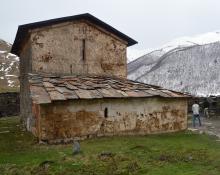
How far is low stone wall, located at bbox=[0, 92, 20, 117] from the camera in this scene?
32906mm

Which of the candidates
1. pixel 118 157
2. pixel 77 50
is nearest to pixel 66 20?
pixel 77 50

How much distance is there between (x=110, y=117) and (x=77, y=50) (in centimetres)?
448

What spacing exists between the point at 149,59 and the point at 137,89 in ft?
89.2

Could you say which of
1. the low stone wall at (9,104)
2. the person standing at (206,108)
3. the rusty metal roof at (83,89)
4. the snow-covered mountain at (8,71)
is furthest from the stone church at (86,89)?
the snow-covered mountain at (8,71)

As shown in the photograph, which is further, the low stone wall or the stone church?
the low stone wall

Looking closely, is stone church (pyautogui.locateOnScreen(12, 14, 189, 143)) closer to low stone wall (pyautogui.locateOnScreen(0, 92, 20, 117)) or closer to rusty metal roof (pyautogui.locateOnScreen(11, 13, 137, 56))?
rusty metal roof (pyautogui.locateOnScreen(11, 13, 137, 56))

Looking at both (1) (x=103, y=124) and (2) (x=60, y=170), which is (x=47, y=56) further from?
(2) (x=60, y=170)

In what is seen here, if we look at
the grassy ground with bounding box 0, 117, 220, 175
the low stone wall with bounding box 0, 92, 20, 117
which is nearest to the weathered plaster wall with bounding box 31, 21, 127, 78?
the grassy ground with bounding box 0, 117, 220, 175

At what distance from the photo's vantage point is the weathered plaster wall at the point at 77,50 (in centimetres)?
1808

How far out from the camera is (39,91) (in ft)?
47.5

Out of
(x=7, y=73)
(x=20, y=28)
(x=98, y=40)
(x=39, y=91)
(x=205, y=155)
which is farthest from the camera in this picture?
(x=7, y=73)

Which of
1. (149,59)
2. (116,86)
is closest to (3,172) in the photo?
(116,86)

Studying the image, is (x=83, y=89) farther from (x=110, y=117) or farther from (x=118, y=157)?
(x=118, y=157)

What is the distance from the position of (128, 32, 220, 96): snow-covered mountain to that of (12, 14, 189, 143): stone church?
14020 mm
